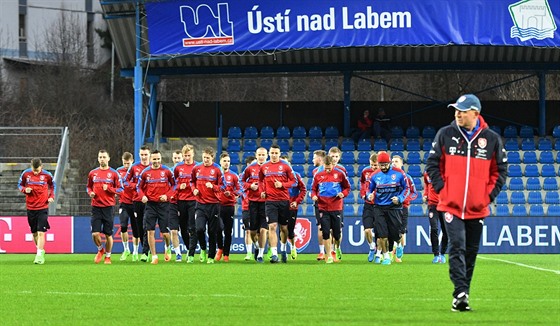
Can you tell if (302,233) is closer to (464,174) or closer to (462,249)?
(462,249)

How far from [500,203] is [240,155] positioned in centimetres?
873

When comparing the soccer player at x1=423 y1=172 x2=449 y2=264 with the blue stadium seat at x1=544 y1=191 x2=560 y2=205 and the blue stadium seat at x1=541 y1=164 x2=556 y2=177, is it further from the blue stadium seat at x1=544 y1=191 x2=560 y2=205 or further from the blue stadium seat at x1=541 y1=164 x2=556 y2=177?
the blue stadium seat at x1=541 y1=164 x2=556 y2=177

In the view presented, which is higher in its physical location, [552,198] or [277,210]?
[277,210]

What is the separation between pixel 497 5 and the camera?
34.1m

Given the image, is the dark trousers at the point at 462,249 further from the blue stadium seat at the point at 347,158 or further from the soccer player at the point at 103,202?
the blue stadium seat at the point at 347,158

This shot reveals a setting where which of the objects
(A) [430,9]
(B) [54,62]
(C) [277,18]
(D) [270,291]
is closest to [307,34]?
(C) [277,18]

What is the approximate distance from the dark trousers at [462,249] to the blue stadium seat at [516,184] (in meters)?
24.9

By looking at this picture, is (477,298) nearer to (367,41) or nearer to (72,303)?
Result: (72,303)

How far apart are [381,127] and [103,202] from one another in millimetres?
17476

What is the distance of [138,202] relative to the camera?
25938 millimetres

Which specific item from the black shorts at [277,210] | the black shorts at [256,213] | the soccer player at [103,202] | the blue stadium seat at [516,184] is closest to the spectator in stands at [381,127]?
the blue stadium seat at [516,184]

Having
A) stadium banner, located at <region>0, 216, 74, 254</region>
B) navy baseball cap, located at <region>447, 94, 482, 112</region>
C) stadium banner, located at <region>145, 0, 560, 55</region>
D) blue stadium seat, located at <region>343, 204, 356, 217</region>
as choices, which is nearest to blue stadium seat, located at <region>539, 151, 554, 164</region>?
stadium banner, located at <region>145, 0, 560, 55</region>

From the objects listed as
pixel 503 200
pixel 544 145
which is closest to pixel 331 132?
pixel 503 200

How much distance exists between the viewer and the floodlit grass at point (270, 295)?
38.5 ft
